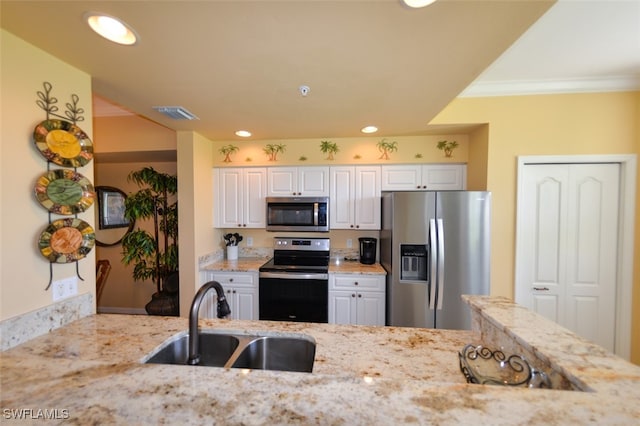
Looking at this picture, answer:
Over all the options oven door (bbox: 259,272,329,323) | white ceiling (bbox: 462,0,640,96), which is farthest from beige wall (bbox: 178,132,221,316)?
white ceiling (bbox: 462,0,640,96)

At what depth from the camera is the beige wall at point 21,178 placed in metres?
1.17

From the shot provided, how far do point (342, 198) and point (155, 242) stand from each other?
2358 millimetres

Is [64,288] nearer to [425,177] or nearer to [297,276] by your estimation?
[297,276]

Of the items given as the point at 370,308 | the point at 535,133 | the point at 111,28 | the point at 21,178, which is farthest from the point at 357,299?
the point at 111,28

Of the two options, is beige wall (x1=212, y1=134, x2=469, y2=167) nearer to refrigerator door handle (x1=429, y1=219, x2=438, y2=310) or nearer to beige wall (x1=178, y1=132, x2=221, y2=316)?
beige wall (x1=178, y1=132, x2=221, y2=316)

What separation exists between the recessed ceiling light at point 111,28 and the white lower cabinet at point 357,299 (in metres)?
2.48

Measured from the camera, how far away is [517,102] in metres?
2.46

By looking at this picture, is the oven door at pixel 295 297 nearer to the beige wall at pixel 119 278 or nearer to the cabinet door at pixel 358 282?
the cabinet door at pixel 358 282

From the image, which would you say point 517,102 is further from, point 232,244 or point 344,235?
point 232,244

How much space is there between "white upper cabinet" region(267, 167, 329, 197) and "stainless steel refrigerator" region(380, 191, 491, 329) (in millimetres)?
974

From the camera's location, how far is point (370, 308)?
2.76 metres

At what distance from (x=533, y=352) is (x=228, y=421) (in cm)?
104

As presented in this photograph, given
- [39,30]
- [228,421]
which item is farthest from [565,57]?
[39,30]

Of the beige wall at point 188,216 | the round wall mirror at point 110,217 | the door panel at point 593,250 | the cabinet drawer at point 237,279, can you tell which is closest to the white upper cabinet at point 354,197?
A: the cabinet drawer at point 237,279
